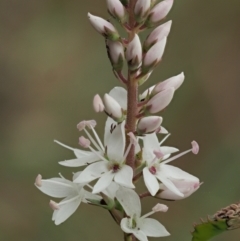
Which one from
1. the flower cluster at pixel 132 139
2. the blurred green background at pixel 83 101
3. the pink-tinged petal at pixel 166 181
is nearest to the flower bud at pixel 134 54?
the flower cluster at pixel 132 139

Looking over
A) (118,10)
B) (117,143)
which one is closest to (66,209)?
(117,143)

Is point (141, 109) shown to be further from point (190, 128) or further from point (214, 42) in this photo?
point (214, 42)

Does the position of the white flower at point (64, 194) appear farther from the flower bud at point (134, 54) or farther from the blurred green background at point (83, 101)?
the blurred green background at point (83, 101)

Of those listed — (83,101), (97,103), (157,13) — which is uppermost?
(157,13)

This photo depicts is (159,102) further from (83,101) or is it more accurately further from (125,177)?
(83,101)

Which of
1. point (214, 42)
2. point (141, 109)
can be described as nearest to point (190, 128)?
point (214, 42)

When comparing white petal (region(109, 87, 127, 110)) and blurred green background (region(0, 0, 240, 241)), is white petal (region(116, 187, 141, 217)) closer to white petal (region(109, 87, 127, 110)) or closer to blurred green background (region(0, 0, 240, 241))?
white petal (region(109, 87, 127, 110))

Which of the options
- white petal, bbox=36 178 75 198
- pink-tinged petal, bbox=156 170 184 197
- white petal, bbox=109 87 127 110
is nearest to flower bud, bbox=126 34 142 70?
white petal, bbox=109 87 127 110
